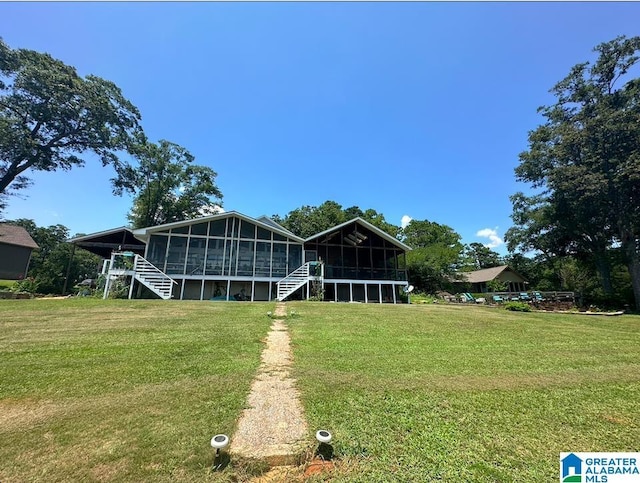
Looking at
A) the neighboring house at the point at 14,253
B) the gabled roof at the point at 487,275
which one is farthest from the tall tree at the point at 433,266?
the neighboring house at the point at 14,253

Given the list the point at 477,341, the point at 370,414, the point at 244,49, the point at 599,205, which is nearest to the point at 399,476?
the point at 370,414

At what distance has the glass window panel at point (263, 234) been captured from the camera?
19.9 m

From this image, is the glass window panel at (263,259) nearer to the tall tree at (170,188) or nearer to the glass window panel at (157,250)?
the glass window panel at (157,250)

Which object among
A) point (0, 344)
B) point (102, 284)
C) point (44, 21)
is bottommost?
point (0, 344)

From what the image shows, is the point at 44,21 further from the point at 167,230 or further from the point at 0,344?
the point at 0,344

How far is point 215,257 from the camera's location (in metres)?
18.8

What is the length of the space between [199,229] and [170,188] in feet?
57.1

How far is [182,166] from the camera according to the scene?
110ft

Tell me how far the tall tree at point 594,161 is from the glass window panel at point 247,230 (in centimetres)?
2219

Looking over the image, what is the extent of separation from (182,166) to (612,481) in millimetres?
38099

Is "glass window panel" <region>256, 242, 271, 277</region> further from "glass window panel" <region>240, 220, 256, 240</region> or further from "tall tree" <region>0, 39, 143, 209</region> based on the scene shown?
"tall tree" <region>0, 39, 143, 209</region>

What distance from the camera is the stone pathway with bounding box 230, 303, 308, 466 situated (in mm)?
2537

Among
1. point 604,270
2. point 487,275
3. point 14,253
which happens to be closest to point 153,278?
point 14,253

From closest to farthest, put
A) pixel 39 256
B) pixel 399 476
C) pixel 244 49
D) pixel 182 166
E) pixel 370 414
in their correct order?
pixel 399 476
pixel 370 414
pixel 244 49
pixel 182 166
pixel 39 256
